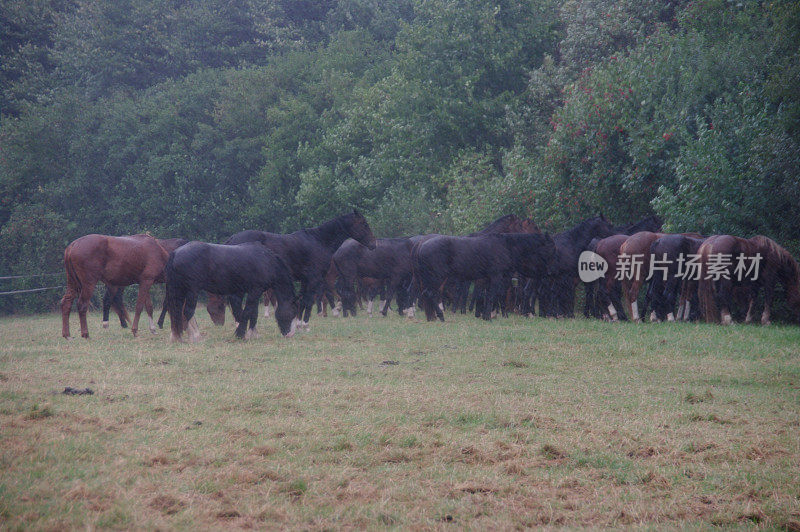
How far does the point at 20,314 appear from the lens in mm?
30219

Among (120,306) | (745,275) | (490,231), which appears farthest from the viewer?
(490,231)

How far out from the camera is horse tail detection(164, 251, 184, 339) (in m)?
12.6

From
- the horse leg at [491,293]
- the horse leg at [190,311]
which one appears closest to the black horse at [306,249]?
the horse leg at [190,311]

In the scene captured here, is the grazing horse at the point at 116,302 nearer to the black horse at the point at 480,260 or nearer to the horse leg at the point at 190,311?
the horse leg at the point at 190,311

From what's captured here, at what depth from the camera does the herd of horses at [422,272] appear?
1323 cm

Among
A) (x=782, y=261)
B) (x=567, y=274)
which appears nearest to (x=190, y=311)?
(x=567, y=274)

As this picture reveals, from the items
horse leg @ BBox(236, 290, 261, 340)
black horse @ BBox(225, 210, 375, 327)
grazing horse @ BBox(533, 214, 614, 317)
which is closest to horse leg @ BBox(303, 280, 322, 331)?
black horse @ BBox(225, 210, 375, 327)

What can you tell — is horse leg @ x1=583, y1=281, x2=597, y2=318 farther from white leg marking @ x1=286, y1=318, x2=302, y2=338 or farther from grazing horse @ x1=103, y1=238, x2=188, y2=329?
grazing horse @ x1=103, y1=238, x2=188, y2=329

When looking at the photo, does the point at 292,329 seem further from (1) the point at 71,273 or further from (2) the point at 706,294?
(2) the point at 706,294

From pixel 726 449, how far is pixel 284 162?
3031 cm

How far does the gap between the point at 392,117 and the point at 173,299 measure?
2165 cm

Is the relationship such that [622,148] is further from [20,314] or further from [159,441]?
[20,314]

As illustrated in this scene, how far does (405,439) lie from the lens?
19.7ft

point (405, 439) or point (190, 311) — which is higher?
point (190, 311)
